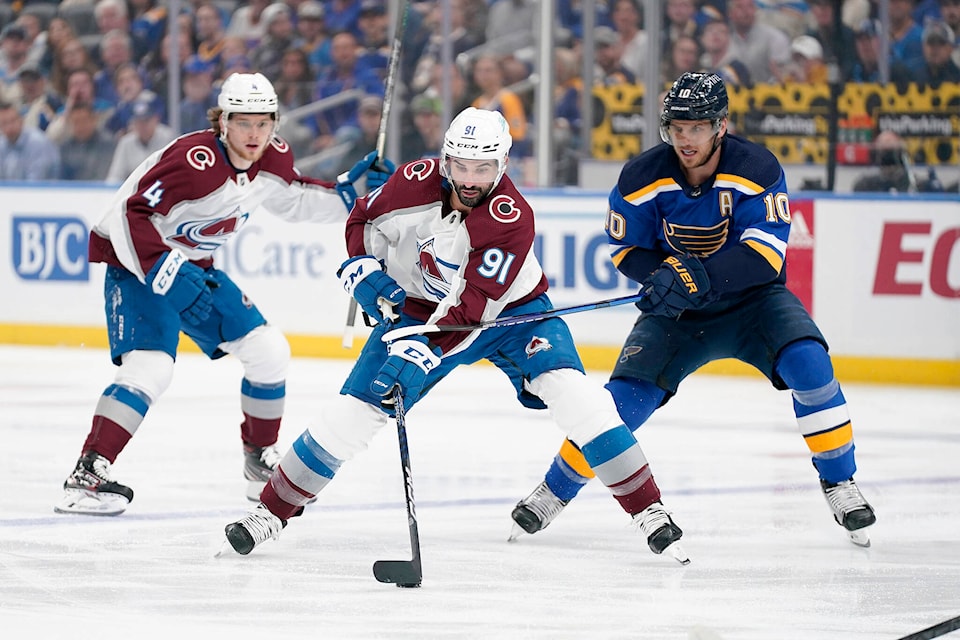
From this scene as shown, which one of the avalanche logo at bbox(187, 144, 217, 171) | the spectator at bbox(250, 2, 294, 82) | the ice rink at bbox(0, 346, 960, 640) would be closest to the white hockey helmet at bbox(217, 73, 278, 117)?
the avalanche logo at bbox(187, 144, 217, 171)

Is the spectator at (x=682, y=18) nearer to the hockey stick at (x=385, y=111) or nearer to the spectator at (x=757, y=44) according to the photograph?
the spectator at (x=757, y=44)

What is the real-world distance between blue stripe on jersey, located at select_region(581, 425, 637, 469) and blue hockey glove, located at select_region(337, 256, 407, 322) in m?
0.51

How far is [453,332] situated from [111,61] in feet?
18.7

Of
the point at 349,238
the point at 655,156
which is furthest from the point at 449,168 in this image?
the point at 655,156

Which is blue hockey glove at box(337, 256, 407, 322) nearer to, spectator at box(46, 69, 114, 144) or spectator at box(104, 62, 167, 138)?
spectator at box(104, 62, 167, 138)

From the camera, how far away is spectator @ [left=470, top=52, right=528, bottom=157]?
25.1 ft

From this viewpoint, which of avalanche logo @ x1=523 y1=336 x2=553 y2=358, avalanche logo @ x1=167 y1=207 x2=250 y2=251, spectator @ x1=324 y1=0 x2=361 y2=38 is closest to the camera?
avalanche logo @ x1=523 y1=336 x2=553 y2=358

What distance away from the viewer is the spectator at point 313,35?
8.23 metres

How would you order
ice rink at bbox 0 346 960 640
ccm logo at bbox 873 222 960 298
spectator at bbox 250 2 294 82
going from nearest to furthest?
ice rink at bbox 0 346 960 640 → ccm logo at bbox 873 222 960 298 → spectator at bbox 250 2 294 82

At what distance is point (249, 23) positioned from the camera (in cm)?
843

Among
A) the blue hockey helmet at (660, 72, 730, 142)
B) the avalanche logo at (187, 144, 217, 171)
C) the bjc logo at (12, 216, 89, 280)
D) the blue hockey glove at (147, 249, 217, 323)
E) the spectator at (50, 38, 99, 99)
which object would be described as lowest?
the bjc logo at (12, 216, 89, 280)

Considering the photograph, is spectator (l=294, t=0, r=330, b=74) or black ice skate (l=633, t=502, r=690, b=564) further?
spectator (l=294, t=0, r=330, b=74)

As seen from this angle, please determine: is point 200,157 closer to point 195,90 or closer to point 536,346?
point 536,346

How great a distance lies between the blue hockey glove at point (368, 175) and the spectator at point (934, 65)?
3435 mm
